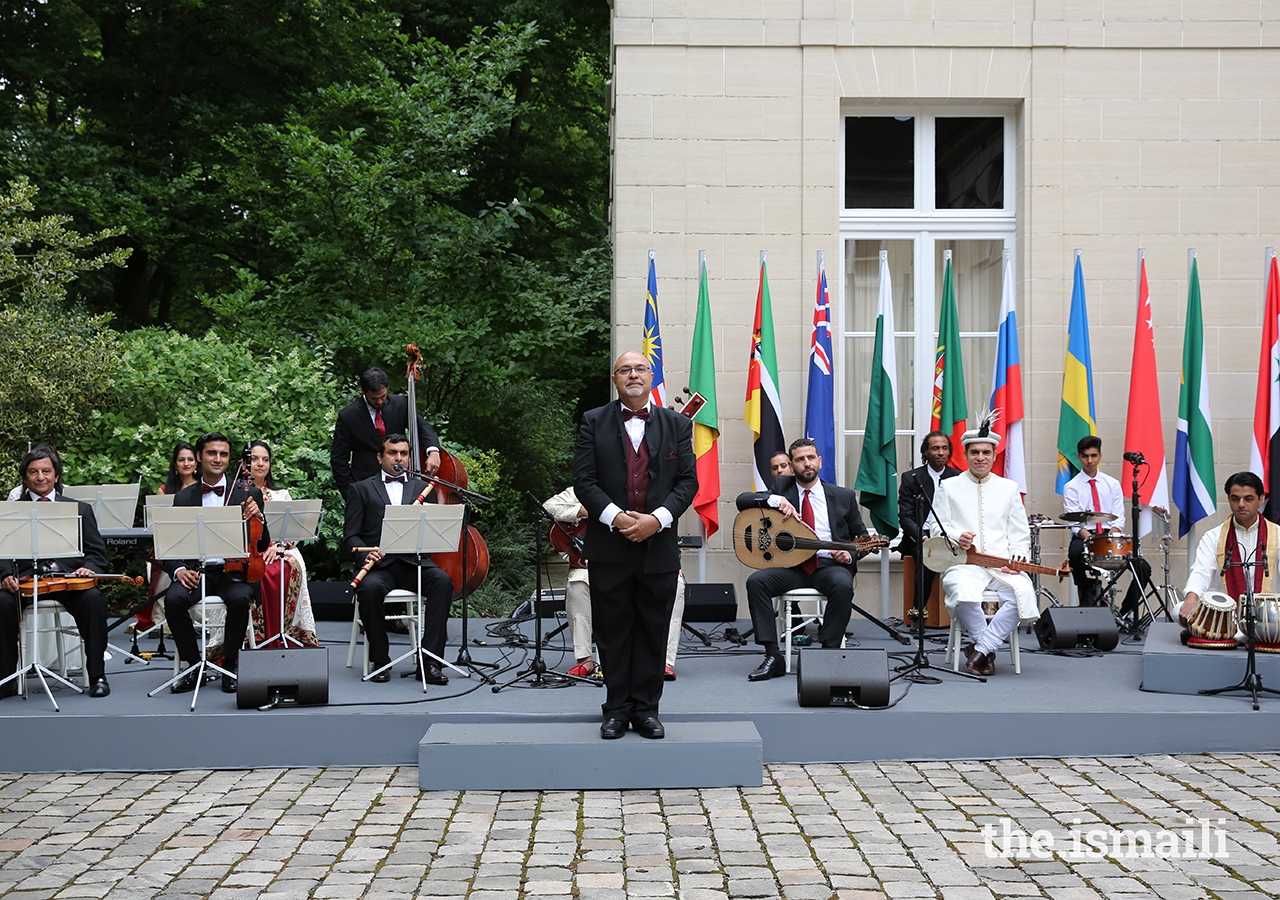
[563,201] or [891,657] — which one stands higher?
[563,201]

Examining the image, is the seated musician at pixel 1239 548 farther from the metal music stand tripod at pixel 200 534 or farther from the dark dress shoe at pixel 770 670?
the metal music stand tripod at pixel 200 534

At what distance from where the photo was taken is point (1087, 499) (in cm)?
896

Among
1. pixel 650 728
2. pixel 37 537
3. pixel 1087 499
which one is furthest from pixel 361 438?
pixel 1087 499

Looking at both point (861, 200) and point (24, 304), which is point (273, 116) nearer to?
point (24, 304)

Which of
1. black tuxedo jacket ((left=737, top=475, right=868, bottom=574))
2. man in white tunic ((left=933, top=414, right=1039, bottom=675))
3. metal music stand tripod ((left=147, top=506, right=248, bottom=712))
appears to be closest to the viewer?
metal music stand tripod ((left=147, top=506, right=248, bottom=712))

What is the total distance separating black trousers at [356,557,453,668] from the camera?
6.85 m

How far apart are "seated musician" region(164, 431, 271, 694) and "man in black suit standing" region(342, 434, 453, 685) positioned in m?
0.58

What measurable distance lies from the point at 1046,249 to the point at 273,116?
10082 millimetres

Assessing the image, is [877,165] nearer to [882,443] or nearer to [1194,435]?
[882,443]

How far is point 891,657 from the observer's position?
24.9 ft

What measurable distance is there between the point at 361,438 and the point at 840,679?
3869 millimetres

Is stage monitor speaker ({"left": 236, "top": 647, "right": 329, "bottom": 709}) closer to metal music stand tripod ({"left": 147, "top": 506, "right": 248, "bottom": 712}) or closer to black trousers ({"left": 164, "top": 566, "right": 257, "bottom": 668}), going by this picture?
metal music stand tripod ({"left": 147, "top": 506, "right": 248, "bottom": 712})

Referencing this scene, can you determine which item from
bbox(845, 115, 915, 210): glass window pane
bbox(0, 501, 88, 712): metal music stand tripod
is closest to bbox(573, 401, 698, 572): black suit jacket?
bbox(0, 501, 88, 712): metal music stand tripod

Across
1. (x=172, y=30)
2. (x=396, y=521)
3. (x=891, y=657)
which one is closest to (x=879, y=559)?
(x=891, y=657)
